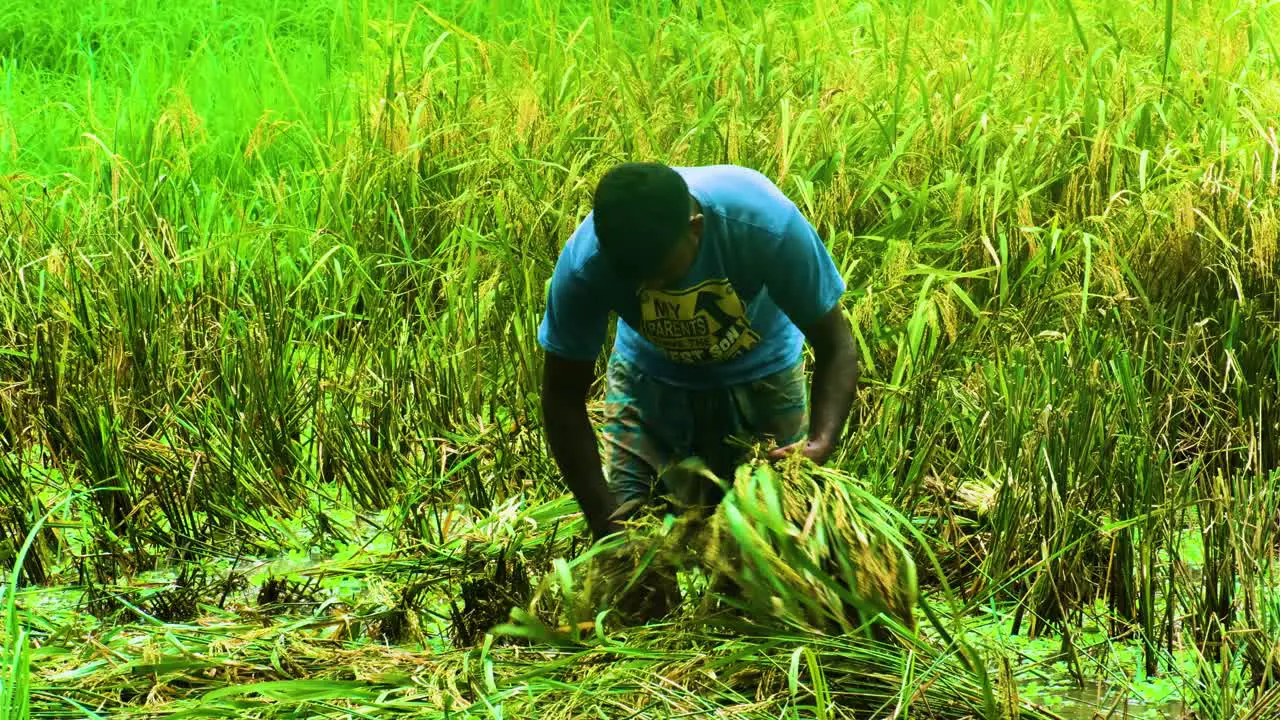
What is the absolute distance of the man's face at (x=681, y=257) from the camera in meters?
2.31

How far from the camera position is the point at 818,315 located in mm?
2520

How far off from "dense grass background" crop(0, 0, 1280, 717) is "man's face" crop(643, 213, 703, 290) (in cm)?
62

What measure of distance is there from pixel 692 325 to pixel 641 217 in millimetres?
391

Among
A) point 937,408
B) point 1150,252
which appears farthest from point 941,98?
point 937,408

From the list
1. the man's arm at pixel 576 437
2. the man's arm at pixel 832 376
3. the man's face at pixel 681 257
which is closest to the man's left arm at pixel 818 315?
the man's arm at pixel 832 376

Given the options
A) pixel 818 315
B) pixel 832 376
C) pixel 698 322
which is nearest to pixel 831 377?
pixel 832 376

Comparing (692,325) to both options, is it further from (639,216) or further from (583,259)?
(639,216)

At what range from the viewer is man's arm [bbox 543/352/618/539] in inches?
103

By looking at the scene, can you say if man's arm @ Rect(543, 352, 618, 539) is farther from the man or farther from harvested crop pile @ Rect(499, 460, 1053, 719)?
harvested crop pile @ Rect(499, 460, 1053, 719)

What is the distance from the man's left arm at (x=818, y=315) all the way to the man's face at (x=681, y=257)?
0.49 ft

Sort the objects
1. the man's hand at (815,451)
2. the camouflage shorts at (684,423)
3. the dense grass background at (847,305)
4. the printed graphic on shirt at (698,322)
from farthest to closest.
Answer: the dense grass background at (847,305) → the camouflage shorts at (684,423) → the printed graphic on shirt at (698,322) → the man's hand at (815,451)

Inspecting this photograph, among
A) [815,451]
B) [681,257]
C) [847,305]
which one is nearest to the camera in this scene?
[681,257]

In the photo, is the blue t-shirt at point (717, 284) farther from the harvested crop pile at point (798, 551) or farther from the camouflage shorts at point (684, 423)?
the harvested crop pile at point (798, 551)

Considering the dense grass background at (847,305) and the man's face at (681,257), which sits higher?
the man's face at (681,257)
